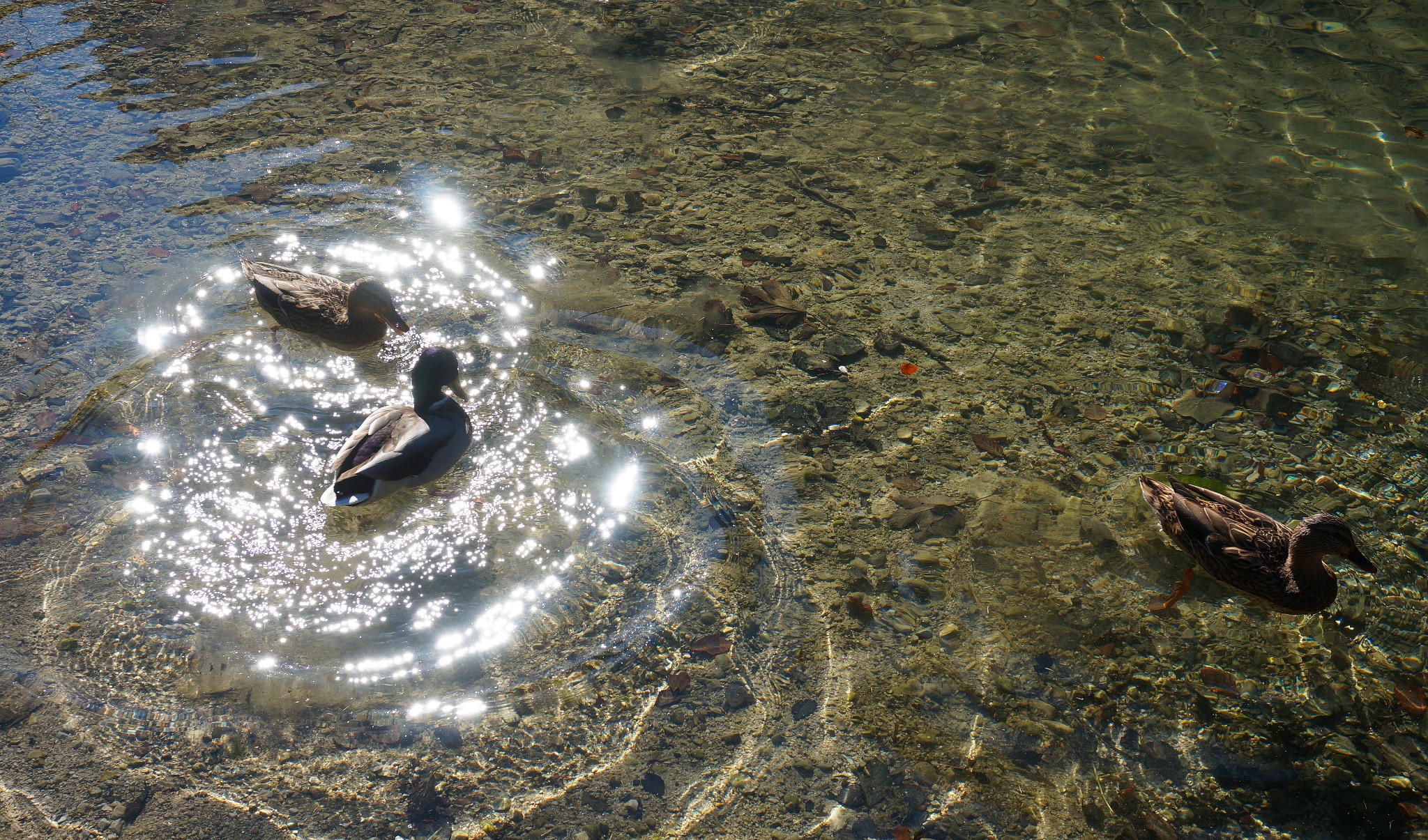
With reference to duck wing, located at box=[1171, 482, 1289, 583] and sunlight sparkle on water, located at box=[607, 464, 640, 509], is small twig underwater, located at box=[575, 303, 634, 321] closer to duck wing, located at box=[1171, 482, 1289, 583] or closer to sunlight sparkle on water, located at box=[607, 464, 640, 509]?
sunlight sparkle on water, located at box=[607, 464, 640, 509]

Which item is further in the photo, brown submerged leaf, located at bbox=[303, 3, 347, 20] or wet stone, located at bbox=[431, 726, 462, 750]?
brown submerged leaf, located at bbox=[303, 3, 347, 20]

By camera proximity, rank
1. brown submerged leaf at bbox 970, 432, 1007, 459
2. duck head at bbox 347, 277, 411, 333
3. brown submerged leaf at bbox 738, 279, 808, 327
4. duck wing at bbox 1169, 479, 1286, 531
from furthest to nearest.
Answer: brown submerged leaf at bbox 738, 279, 808, 327 < duck head at bbox 347, 277, 411, 333 < brown submerged leaf at bbox 970, 432, 1007, 459 < duck wing at bbox 1169, 479, 1286, 531

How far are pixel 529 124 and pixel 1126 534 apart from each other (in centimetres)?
479

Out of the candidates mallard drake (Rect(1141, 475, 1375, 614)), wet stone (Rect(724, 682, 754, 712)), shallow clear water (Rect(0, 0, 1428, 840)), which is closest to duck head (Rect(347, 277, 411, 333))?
shallow clear water (Rect(0, 0, 1428, 840))

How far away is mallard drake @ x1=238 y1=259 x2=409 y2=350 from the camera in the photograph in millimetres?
4465

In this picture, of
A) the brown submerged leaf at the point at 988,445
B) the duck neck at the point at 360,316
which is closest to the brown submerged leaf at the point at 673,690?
the brown submerged leaf at the point at 988,445

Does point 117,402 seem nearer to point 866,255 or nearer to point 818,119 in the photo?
point 866,255

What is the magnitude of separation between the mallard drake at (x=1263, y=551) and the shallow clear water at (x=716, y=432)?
5.9 inches

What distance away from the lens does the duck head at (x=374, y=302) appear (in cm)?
446

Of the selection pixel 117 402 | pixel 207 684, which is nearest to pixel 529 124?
pixel 117 402

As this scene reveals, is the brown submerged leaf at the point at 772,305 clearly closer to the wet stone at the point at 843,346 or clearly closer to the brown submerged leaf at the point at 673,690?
the wet stone at the point at 843,346

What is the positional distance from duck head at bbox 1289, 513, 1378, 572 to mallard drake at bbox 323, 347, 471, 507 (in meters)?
3.53

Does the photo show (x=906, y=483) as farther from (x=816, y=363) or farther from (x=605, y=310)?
(x=605, y=310)

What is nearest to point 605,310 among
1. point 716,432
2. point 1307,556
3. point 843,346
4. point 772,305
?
point 772,305
